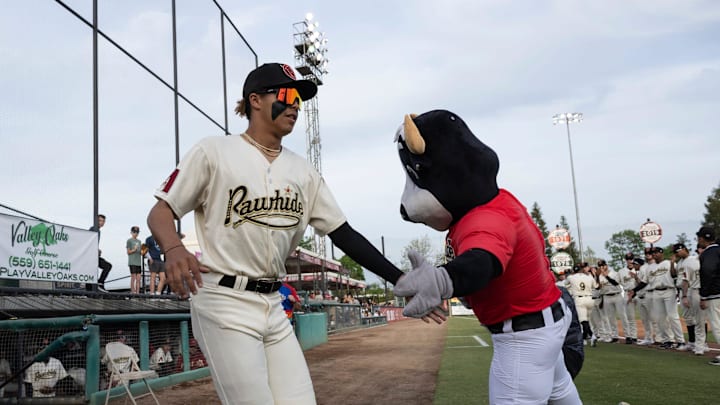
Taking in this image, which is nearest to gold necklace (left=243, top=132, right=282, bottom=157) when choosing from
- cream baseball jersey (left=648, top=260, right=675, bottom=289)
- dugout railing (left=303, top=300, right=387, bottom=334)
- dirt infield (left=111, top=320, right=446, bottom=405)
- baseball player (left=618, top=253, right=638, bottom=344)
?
dirt infield (left=111, top=320, right=446, bottom=405)

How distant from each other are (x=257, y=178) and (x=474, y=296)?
114 cm

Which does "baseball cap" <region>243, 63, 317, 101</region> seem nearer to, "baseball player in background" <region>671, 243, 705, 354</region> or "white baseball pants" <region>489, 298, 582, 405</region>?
"white baseball pants" <region>489, 298, 582, 405</region>

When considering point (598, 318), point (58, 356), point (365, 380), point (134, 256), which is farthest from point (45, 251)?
point (598, 318)

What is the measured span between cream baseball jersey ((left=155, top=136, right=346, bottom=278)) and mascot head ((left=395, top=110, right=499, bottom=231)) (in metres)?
0.63

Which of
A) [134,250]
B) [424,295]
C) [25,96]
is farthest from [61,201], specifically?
[424,295]

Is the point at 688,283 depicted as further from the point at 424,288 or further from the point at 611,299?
the point at 424,288

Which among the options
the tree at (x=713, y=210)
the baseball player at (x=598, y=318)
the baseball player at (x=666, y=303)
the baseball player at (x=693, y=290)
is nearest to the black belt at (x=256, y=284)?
the baseball player at (x=693, y=290)

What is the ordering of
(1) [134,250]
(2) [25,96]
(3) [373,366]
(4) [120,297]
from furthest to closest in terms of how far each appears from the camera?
(1) [134,250]
(3) [373,366]
(4) [120,297]
(2) [25,96]

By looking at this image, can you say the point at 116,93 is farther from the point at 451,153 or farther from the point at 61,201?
the point at 451,153

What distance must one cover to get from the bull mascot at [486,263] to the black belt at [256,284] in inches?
22.3

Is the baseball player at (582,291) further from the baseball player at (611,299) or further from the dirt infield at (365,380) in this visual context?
the dirt infield at (365,380)

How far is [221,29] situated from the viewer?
1673 centimetres

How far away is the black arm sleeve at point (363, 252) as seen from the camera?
2.74 m

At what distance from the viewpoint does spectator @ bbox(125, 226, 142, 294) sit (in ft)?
38.7
